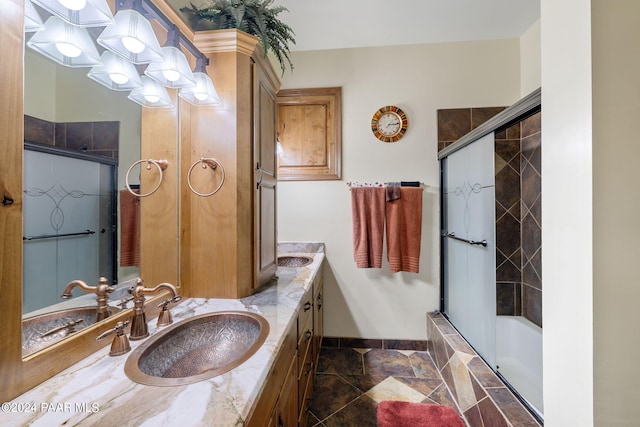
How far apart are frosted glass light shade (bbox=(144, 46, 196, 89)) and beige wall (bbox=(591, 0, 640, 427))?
1.27 m

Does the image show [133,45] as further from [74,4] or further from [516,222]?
[516,222]

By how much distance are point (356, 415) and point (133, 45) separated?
2124 millimetres

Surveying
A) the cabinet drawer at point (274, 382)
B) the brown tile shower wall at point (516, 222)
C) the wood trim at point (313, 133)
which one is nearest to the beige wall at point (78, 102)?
the cabinet drawer at point (274, 382)

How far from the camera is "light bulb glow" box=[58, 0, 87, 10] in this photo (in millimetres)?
678

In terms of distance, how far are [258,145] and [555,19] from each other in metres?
1.19

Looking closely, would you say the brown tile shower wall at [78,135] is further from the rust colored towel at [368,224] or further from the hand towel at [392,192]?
the hand towel at [392,192]

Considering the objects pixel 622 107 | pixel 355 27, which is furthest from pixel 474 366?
pixel 355 27

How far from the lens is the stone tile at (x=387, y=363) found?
200 cm

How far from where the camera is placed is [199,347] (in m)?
0.93

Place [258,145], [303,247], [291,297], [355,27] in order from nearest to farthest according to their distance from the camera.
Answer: [291,297] < [258,145] < [355,27] < [303,247]

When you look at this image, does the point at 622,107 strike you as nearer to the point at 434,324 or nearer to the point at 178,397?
the point at 178,397

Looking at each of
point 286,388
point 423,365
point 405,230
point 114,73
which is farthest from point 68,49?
point 423,365

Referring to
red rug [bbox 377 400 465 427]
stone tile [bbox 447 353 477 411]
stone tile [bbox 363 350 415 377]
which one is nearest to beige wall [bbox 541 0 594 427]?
stone tile [bbox 447 353 477 411]

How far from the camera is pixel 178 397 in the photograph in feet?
1.79
